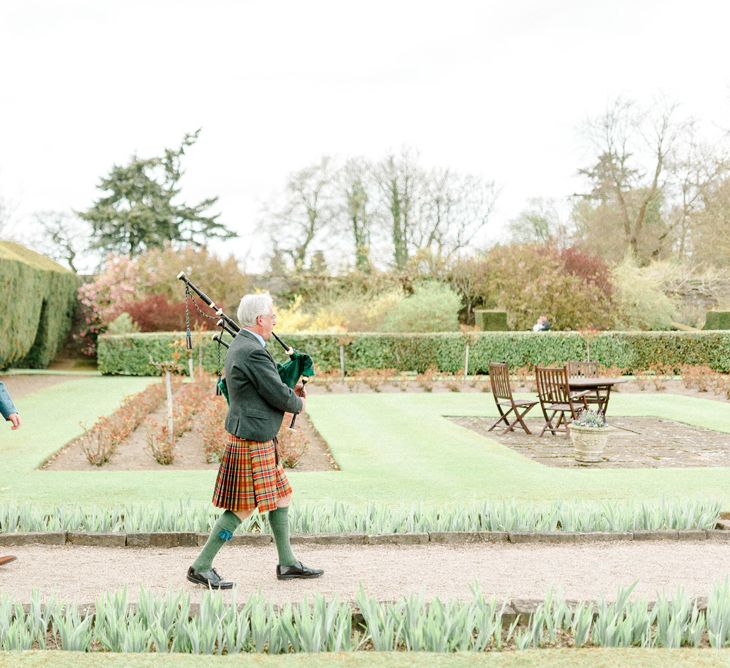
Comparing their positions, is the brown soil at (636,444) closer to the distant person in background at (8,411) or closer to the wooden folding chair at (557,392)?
the wooden folding chair at (557,392)

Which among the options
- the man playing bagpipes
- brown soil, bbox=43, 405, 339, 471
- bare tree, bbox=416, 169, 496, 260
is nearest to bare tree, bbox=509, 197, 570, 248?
bare tree, bbox=416, 169, 496, 260

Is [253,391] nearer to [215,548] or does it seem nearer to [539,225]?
[215,548]

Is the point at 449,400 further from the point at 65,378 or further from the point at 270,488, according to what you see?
the point at 270,488

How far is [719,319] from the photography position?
91.0ft

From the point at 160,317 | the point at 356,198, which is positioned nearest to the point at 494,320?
the point at 160,317

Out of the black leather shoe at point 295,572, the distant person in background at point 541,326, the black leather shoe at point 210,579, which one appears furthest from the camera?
the distant person in background at point 541,326

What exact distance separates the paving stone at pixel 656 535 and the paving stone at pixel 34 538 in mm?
3947

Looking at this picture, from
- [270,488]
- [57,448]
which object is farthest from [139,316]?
[270,488]

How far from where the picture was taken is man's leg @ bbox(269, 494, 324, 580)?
4.77 metres

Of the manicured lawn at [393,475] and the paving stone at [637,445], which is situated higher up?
the manicured lawn at [393,475]

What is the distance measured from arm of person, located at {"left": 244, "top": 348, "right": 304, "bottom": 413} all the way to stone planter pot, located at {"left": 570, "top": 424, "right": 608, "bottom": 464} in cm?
578

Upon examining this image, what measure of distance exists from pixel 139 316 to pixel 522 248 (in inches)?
511

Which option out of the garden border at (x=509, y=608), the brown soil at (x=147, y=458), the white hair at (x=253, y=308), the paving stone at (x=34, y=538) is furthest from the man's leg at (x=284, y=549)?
the brown soil at (x=147, y=458)

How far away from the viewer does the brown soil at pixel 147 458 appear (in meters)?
9.42
